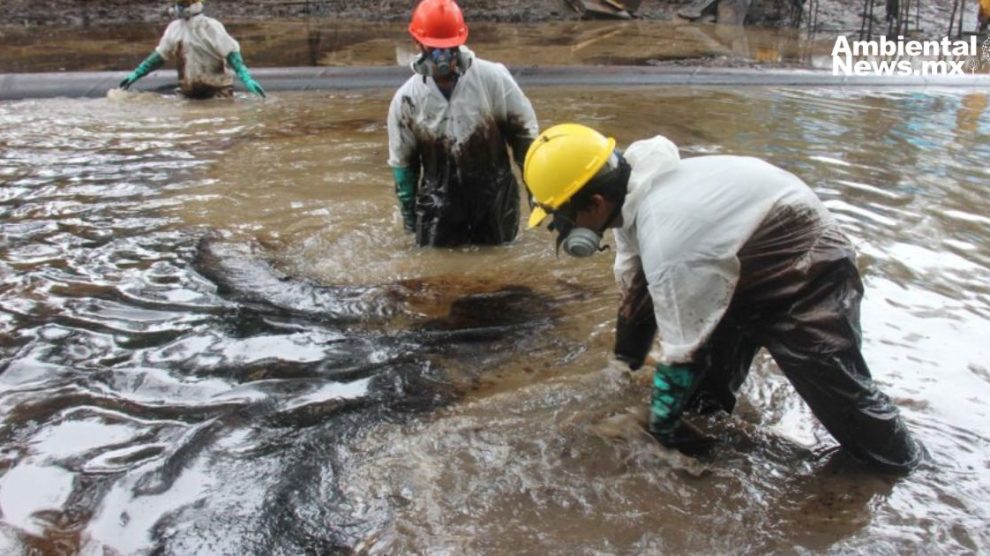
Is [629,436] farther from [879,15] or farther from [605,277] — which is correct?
[879,15]

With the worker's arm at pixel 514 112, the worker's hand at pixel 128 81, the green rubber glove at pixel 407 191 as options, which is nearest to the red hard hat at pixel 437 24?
the worker's arm at pixel 514 112

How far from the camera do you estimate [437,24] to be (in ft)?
14.0

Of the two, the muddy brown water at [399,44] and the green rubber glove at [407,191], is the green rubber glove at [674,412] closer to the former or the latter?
the green rubber glove at [407,191]

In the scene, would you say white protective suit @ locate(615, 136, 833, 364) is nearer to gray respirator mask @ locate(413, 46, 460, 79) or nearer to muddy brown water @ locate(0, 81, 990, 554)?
muddy brown water @ locate(0, 81, 990, 554)

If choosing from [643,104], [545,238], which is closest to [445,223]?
[545,238]

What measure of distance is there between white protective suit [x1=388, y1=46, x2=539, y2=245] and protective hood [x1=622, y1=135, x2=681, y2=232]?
6.72 ft

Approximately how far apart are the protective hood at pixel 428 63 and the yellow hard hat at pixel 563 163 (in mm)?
1942

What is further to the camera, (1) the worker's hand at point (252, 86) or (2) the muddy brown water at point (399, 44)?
(2) the muddy brown water at point (399, 44)

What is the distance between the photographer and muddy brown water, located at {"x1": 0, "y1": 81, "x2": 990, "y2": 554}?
2.72m

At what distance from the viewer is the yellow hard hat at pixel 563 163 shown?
2.51 m

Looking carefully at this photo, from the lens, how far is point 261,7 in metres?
18.6

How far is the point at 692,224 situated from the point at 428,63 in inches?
91.7

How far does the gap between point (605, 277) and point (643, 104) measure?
551 centimetres

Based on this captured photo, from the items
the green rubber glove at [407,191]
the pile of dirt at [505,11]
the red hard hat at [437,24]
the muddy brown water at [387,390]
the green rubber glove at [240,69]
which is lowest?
the muddy brown water at [387,390]
